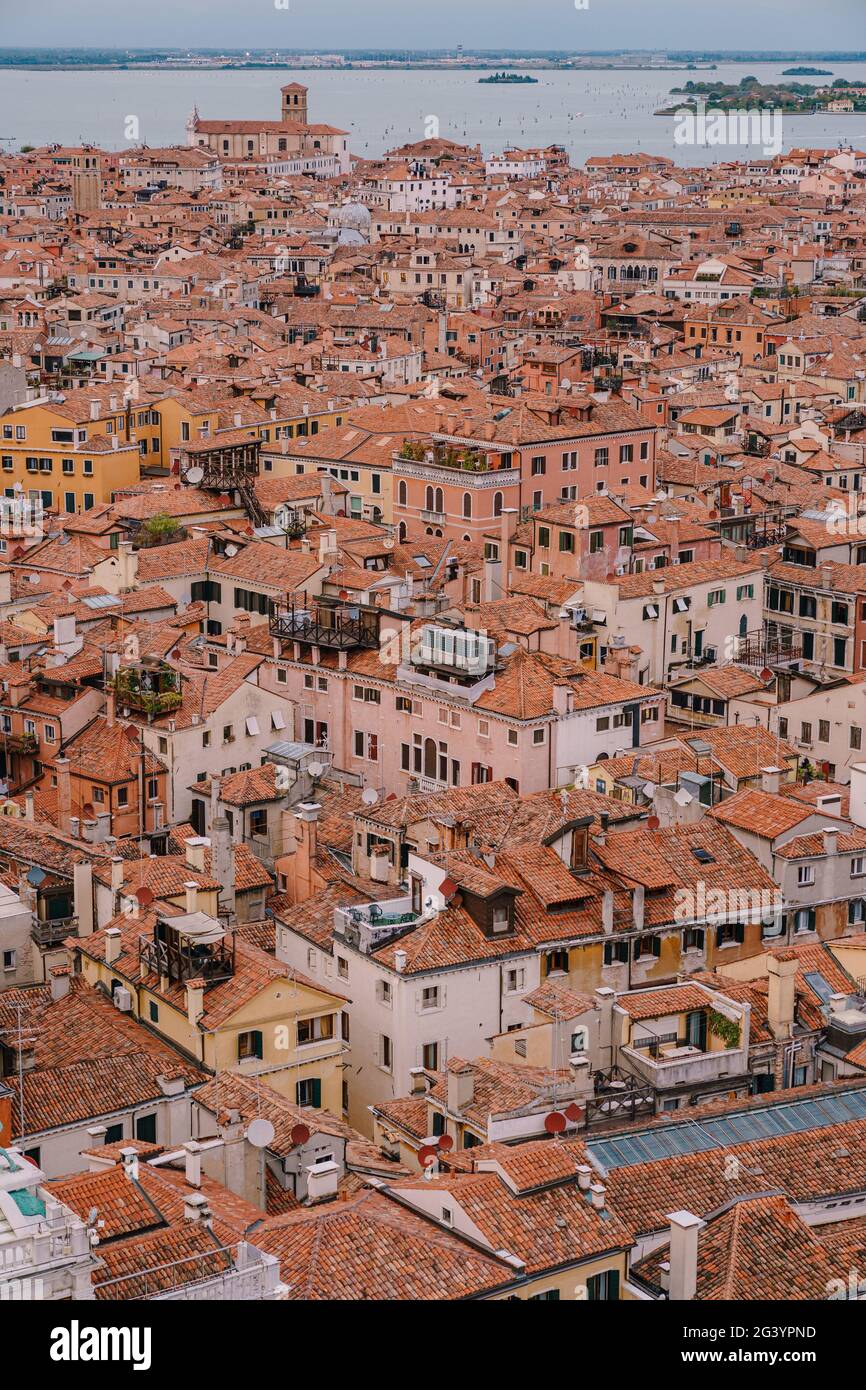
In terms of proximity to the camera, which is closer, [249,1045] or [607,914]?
[249,1045]

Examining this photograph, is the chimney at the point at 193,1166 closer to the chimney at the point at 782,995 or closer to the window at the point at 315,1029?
the window at the point at 315,1029

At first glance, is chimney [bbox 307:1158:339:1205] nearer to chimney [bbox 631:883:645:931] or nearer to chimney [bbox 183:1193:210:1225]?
chimney [bbox 183:1193:210:1225]

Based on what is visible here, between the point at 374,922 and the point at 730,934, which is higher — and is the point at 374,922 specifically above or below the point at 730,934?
above

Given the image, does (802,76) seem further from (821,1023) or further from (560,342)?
(821,1023)

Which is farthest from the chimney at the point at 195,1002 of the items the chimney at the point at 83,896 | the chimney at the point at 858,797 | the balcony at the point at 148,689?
the balcony at the point at 148,689

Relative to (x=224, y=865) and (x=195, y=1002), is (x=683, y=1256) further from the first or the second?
(x=224, y=865)

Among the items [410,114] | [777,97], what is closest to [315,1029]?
[777,97]
